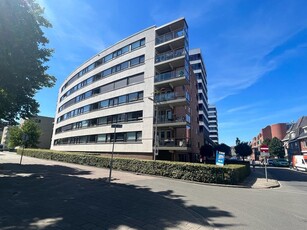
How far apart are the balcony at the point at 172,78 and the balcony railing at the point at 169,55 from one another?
2.09 metres

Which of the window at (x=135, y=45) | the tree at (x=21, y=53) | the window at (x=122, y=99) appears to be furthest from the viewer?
the window at (x=135, y=45)

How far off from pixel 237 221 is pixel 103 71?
31249 millimetres

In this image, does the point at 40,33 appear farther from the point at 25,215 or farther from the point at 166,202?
the point at 166,202

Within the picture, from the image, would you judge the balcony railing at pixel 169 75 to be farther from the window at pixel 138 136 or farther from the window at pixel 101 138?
the window at pixel 101 138

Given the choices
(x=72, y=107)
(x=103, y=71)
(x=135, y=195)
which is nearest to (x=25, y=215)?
(x=135, y=195)

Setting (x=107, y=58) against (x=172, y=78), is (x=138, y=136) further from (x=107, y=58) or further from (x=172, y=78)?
(x=107, y=58)

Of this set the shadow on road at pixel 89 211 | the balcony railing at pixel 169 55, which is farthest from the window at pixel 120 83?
the shadow on road at pixel 89 211

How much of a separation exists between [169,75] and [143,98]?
4.62 m

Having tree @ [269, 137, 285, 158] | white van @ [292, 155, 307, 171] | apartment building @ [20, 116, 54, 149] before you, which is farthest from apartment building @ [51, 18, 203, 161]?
tree @ [269, 137, 285, 158]

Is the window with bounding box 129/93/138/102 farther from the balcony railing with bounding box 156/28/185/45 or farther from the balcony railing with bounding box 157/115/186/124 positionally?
the balcony railing with bounding box 156/28/185/45

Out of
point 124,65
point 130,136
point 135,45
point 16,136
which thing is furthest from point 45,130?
point 135,45

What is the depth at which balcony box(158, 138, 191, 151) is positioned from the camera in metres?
21.4

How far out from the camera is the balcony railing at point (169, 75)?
76.4 feet

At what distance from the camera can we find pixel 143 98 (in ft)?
84.5
